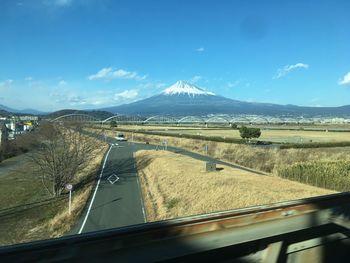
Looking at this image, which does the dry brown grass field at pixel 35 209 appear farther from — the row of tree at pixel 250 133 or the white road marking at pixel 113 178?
the row of tree at pixel 250 133

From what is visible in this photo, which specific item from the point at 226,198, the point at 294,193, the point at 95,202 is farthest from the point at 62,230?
the point at 294,193

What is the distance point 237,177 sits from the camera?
3725 cm

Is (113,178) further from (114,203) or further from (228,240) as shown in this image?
(228,240)

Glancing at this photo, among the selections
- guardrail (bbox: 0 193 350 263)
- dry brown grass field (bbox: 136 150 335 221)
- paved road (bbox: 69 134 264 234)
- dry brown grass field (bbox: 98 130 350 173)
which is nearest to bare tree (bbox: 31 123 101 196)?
paved road (bbox: 69 134 264 234)

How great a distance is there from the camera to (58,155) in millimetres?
47562

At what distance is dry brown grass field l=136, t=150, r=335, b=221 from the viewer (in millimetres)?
28141

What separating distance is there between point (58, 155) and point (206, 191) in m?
20.4

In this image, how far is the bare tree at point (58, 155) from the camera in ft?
152

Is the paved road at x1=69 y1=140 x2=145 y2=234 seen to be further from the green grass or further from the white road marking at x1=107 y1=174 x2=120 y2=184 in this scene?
the green grass

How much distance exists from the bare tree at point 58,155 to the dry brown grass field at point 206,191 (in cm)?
816

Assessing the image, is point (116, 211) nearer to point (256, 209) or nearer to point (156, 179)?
point (156, 179)

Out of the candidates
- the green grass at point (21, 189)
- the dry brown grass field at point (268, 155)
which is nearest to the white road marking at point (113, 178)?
the green grass at point (21, 189)

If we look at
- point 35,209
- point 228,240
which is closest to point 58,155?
point 35,209

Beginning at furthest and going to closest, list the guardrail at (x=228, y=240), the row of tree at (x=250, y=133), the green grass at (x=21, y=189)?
the row of tree at (x=250, y=133) → the green grass at (x=21, y=189) → the guardrail at (x=228, y=240)
